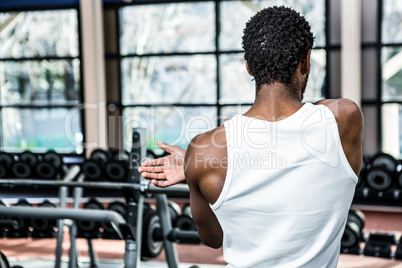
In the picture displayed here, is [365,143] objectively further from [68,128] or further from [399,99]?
[68,128]

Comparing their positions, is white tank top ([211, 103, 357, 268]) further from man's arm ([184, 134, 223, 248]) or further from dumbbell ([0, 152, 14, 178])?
dumbbell ([0, 152, 14, 178])

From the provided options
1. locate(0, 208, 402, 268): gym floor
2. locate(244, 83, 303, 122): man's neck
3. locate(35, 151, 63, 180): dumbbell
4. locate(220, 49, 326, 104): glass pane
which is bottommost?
locate(0, 208, 402, 268): gym floor

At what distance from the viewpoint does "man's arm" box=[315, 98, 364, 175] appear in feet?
2.67

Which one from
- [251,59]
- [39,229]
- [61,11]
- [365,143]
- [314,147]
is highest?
[61,11]

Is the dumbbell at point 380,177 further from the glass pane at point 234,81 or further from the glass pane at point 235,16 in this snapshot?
the glass pane at point 235,16

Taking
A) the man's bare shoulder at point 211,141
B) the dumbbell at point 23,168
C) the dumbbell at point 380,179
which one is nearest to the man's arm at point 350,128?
the man's bare shoulder at point 211,141

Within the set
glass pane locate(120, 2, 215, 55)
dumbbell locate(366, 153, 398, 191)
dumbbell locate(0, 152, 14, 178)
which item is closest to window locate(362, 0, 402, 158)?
dumbbell locate(366, 153, 398, 191)

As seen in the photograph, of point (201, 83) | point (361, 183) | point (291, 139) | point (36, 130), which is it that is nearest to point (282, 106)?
→ point (291, 139)

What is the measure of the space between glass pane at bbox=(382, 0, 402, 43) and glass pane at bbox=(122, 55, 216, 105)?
1.66 metres

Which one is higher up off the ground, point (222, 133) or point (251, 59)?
point (251, 59)

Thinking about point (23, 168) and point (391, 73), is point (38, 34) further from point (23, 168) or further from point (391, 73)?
point (391, 73)

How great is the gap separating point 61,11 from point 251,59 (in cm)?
488

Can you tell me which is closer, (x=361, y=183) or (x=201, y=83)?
(x=361, y=183)

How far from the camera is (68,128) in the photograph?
5.32 m
